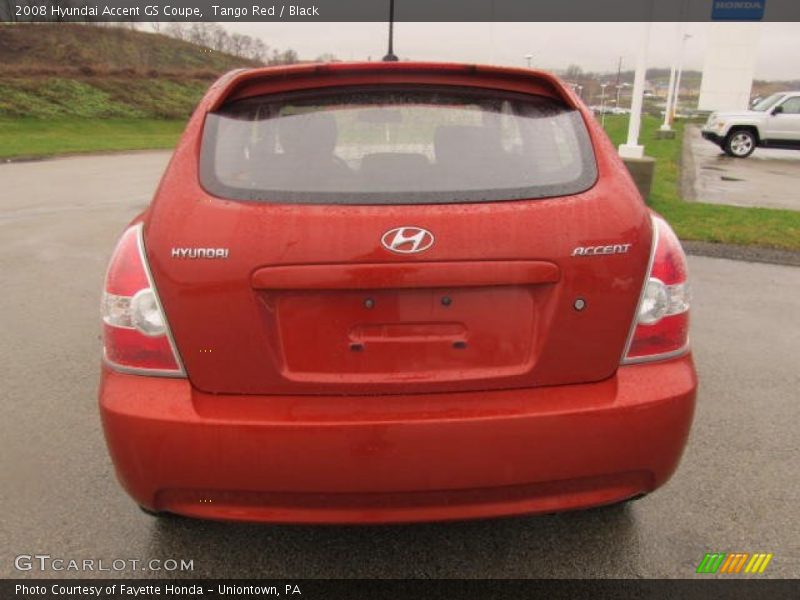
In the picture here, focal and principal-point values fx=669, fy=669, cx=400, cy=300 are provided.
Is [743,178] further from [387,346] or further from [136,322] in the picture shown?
[136,322]

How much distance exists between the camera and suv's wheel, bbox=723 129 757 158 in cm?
1977

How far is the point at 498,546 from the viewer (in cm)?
245

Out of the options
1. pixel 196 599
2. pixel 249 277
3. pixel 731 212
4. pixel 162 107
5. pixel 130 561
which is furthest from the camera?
pixel 162 107

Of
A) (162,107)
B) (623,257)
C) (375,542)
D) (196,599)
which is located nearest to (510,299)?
(623,257)

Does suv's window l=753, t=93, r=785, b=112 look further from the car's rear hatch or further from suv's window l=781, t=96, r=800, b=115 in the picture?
the car's rear hatch

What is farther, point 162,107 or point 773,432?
point 162,107

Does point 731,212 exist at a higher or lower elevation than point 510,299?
lower

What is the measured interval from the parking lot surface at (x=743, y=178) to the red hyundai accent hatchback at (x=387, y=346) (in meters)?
9.65

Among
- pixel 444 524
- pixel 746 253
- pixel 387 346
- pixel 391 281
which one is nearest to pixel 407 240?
pixel 391 281

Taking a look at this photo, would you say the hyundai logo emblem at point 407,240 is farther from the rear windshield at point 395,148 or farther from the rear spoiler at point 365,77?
the rear spoiler at point 365,77

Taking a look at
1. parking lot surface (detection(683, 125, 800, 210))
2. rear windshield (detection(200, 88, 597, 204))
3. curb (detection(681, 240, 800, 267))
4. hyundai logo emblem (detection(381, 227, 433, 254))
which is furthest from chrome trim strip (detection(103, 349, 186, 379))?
parking lot surface (detection(683, 125, 800, 210))

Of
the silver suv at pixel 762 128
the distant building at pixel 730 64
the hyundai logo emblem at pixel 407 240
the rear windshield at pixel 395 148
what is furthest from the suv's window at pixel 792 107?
the distant building at pixel 730 64

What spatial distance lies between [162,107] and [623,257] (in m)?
42.1

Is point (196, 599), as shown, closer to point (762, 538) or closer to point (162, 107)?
point (762, 538)
